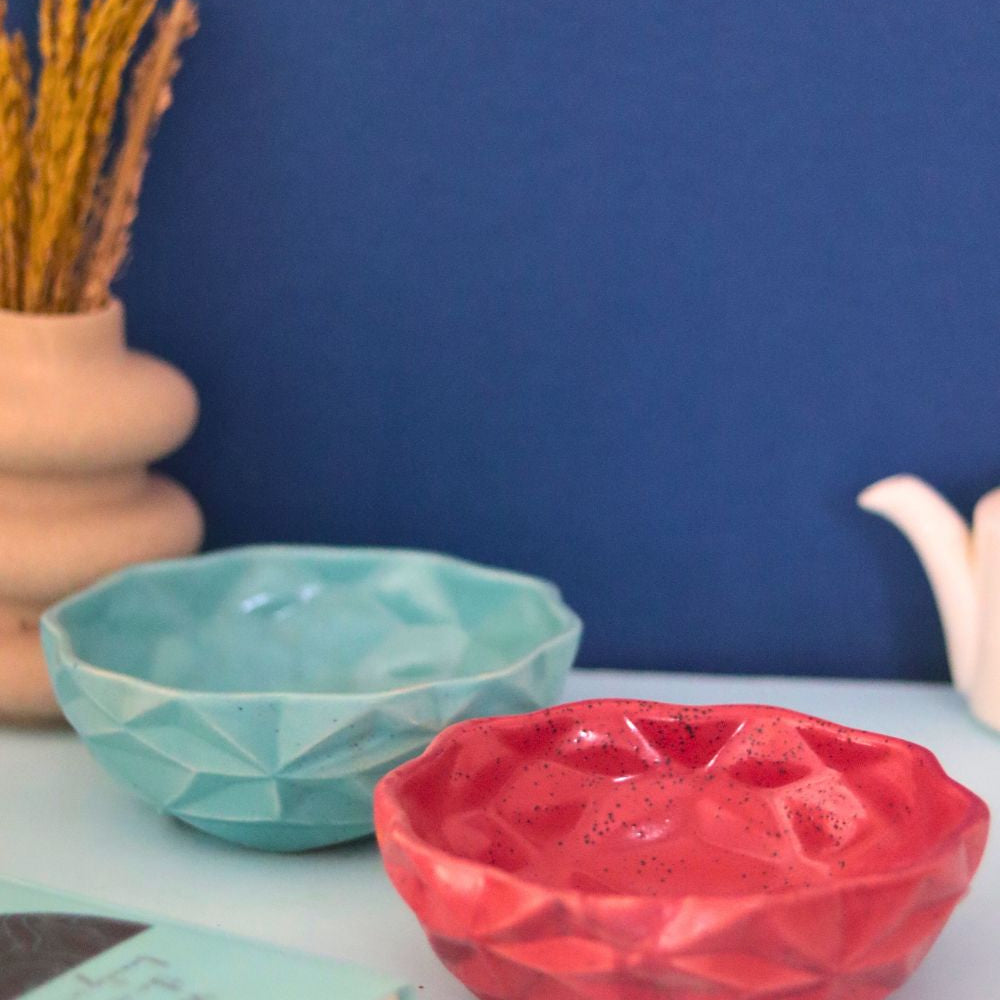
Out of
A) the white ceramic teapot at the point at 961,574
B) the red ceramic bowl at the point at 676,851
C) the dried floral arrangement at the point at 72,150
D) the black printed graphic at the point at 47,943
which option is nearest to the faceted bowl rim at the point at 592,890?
the red ceramic bowl at the point at 676,851

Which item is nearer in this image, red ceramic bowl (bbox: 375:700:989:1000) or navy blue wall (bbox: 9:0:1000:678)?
red ceramic bowl (bbox: 375:700:989:1000)

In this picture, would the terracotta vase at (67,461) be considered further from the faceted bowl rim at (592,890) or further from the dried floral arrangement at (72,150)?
the faceted bowl rim at (592,890)

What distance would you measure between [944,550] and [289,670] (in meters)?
0.40

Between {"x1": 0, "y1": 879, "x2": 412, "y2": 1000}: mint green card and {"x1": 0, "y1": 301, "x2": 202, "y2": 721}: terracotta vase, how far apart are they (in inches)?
10.5

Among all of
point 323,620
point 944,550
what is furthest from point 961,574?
point 323,620

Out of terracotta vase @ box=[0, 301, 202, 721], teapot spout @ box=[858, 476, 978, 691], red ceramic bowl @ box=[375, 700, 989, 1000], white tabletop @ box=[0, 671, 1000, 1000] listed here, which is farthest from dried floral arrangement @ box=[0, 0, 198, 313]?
teapot spout @ box=[858, 476, 978, 691]

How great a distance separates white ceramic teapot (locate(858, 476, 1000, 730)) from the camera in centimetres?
78

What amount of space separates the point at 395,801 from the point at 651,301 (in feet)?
1.41

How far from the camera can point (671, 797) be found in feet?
2.08

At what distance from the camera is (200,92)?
2.80 ft

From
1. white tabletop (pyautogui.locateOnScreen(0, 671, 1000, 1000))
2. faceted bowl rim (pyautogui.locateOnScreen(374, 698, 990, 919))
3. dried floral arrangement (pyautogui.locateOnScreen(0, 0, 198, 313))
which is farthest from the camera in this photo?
dried floral arrangement (pyautogui.locateOnScreen(0, 0, 198, 313))

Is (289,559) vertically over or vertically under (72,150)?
under

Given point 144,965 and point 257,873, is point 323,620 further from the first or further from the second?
point 144,965

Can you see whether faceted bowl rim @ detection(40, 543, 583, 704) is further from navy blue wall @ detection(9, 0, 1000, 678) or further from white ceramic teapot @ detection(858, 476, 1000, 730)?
white ceramic teapot @ detection(858, 476, 1000, 730)
